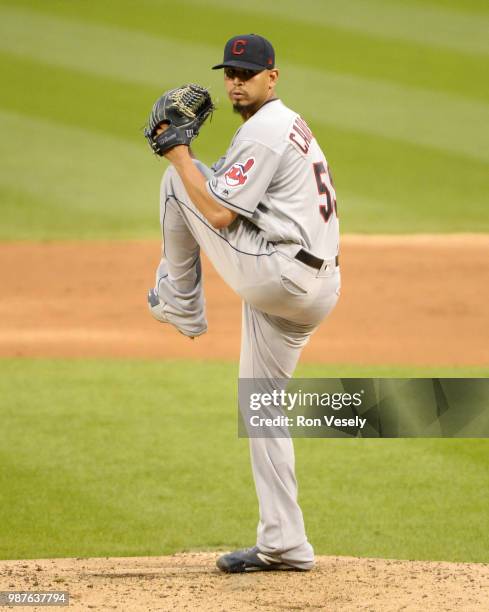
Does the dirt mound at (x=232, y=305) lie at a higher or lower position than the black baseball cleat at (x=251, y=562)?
higher

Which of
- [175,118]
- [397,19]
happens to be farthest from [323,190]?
[397,19]

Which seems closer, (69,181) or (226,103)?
(69,181)

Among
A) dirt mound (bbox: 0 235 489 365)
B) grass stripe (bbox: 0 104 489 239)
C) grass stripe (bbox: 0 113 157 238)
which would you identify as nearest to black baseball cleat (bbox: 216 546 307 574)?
dirt mound (bbox: 0 235 489 365)

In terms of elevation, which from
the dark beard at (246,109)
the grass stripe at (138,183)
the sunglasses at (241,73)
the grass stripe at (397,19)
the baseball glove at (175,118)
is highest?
the grass stripe at (397,19)

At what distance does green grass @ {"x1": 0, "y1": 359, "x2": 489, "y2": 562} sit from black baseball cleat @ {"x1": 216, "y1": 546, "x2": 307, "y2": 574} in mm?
701

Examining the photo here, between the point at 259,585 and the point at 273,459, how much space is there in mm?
450

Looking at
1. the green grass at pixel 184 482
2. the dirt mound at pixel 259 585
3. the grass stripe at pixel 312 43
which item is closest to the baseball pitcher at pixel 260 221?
the dirt mound at pixel 259 585

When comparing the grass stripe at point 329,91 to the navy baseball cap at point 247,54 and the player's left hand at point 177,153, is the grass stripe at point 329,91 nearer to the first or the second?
the navy baseball cap at point 247,54

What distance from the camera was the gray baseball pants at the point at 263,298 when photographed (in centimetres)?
390

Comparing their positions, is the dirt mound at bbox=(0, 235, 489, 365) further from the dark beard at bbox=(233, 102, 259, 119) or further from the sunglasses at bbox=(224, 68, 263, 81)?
the sunglasses at bbox=(224, 68, 263, 81)

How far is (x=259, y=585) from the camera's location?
412cm

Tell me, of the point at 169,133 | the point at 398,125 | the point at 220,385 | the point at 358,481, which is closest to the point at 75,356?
the point at 220,385

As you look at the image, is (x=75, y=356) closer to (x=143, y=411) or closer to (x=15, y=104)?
(x=143, y=411)

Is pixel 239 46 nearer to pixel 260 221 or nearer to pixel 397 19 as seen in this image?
pixel 260 221
